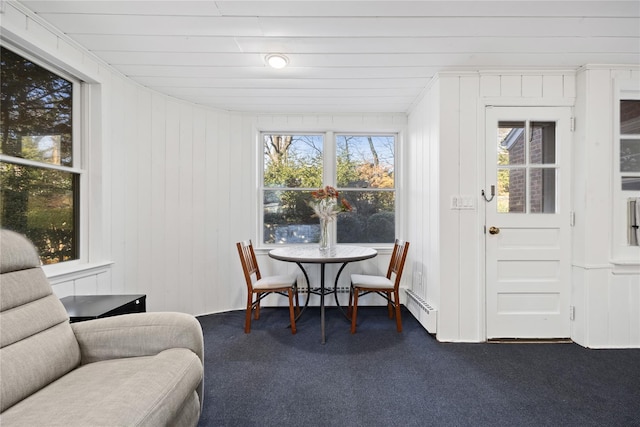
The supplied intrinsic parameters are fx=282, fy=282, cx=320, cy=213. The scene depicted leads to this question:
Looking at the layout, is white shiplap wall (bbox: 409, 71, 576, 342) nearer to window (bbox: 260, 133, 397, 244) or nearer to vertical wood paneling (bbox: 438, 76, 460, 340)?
vertical wood paneling (bbox: 438, 76, 460, 340)

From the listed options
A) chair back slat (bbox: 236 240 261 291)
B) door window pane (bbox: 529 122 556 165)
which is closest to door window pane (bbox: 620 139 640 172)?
door window pane (bbox: 529 122 556 165)

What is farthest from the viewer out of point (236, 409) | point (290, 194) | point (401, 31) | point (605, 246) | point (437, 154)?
point (290, 194)

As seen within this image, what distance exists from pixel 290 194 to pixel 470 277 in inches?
83.1

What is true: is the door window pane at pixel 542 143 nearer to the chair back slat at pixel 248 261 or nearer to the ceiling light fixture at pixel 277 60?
the ceiling light fixture at pixel 277 60

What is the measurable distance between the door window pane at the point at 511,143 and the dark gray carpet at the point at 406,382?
1.57m

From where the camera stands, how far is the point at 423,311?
2.70 meters

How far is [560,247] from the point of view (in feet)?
7.88

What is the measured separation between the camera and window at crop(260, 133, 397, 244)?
137 inches

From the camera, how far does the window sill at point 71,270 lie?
1854 millimetres

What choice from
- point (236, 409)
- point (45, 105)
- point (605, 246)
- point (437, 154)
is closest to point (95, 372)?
point (236, 409)

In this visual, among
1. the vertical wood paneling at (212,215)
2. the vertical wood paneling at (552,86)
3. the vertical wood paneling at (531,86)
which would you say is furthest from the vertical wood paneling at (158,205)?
the vertical wood paneling at (552,86)

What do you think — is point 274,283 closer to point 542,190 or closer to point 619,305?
point 542,190

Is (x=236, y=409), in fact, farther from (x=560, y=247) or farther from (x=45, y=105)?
(x=560, y=247)

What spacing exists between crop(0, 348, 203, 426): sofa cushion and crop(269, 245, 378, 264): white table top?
1.23 metres
